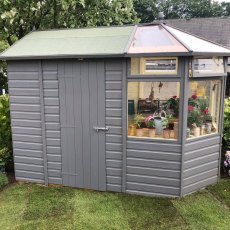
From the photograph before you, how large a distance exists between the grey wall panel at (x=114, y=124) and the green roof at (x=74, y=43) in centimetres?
33

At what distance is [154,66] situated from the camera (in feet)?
→ 16.6

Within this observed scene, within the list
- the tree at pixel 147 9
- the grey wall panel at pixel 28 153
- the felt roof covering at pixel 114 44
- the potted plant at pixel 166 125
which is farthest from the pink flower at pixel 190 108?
the tree at pixel 147 9

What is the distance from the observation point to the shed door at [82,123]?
5457 millimetres

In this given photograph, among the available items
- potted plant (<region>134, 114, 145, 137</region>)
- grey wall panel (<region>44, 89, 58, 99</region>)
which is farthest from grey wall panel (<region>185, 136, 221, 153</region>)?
grey wall panel (<region>44, 89, 58, 99</region>)

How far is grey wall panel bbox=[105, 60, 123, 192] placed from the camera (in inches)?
209

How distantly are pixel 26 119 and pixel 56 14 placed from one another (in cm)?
332

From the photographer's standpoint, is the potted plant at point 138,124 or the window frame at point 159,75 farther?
the potted plant at point 138,124

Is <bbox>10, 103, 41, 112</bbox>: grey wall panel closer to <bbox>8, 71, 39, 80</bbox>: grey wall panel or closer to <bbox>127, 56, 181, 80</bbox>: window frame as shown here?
<bbox>8, 71, 39, 80</bbox>: grey wall panel

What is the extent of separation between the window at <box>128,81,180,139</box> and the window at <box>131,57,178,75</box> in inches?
7.6

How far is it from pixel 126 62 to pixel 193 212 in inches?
108

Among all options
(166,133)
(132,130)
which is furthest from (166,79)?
(132,130)

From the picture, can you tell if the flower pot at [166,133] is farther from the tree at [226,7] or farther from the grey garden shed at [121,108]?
the tree at [226,7]

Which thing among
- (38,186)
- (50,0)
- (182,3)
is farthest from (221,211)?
(182,3)

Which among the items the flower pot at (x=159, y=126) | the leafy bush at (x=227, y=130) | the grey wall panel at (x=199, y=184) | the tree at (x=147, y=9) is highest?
the tree at (x=147, y=9)
